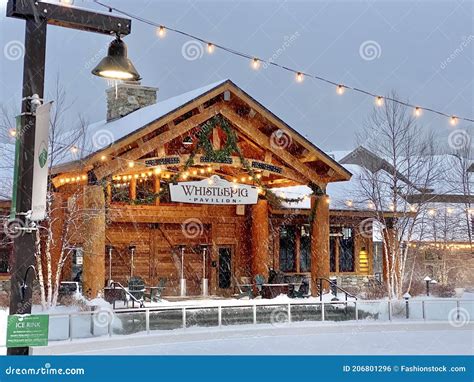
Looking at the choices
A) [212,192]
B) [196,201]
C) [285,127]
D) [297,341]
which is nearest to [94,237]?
[196,201]

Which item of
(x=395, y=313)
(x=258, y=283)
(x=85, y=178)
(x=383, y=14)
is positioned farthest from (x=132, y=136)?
(x=383, y=14)

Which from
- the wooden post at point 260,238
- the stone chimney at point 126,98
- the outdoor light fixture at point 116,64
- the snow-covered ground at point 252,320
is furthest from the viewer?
the stone chimney at point 126,98

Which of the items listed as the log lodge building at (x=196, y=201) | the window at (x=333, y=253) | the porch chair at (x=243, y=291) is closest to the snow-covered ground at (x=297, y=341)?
the log lodge building at (x=196, y=201)

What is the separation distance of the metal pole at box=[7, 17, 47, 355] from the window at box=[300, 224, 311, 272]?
19.5 meters

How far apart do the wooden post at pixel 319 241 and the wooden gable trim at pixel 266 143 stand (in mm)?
615

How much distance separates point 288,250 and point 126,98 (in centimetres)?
824

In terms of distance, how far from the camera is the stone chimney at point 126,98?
85.0ft

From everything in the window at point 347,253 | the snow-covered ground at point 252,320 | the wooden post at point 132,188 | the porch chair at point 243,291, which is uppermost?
the wooden post at point 132,188

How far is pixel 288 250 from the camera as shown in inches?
1017

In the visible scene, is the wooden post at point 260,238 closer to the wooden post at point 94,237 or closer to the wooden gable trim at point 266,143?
the wooden gable trim at point 266,143

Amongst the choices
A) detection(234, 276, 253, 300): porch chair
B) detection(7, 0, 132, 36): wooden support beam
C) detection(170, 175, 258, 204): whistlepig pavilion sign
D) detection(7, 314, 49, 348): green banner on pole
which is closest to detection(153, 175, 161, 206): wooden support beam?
detection(170, 175, 258, 204): whistlepig pavilion sign

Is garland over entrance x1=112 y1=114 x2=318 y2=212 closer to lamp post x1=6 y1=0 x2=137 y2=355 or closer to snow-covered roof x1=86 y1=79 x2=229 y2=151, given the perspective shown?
snow-covered roof x1=86 y1=79 x2=229 y2=151

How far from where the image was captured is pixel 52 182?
1950 centimetres

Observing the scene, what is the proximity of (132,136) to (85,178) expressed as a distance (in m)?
1.90
